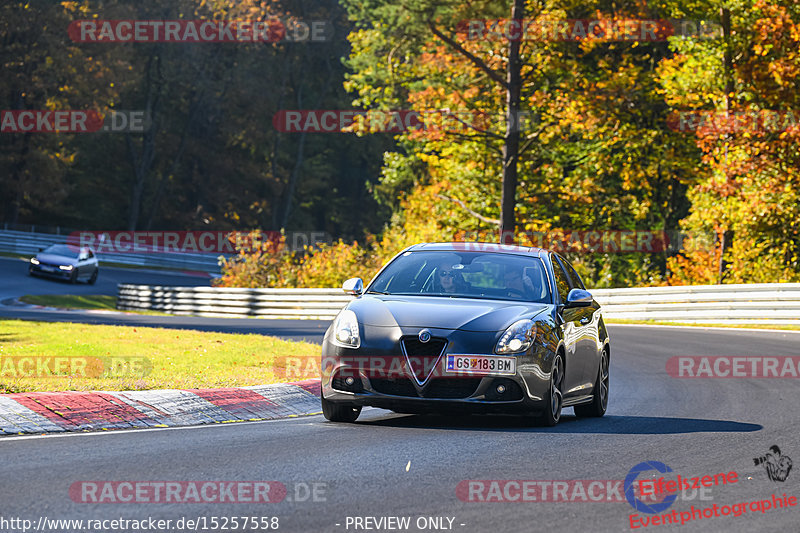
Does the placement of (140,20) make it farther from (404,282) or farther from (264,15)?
(404,282)

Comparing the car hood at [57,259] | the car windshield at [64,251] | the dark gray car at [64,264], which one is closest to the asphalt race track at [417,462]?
the dark gray car at [64,264]

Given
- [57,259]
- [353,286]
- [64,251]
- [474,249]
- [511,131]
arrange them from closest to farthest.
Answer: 1. [353,286]
2. [474,249]
3. [511,131]
4. [57,259]
5. [64,251]

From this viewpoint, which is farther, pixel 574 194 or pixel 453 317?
pixel 574 194

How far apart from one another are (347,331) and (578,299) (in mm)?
2247

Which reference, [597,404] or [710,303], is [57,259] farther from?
[597,404]

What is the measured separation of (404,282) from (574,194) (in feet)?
101

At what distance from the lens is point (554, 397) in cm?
1033

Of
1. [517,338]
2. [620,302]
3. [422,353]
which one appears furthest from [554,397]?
[620,302]

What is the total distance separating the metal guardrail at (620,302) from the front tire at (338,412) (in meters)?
16.5

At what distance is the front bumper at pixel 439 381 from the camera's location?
9.65 meters

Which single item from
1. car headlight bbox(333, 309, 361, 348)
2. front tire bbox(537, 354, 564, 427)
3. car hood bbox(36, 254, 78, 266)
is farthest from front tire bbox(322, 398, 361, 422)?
car hood bbox(36, 254, 78, 266)

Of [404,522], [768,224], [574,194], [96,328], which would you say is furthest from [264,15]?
[404,522]

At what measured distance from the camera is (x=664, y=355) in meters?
18.8

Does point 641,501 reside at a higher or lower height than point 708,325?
higher
